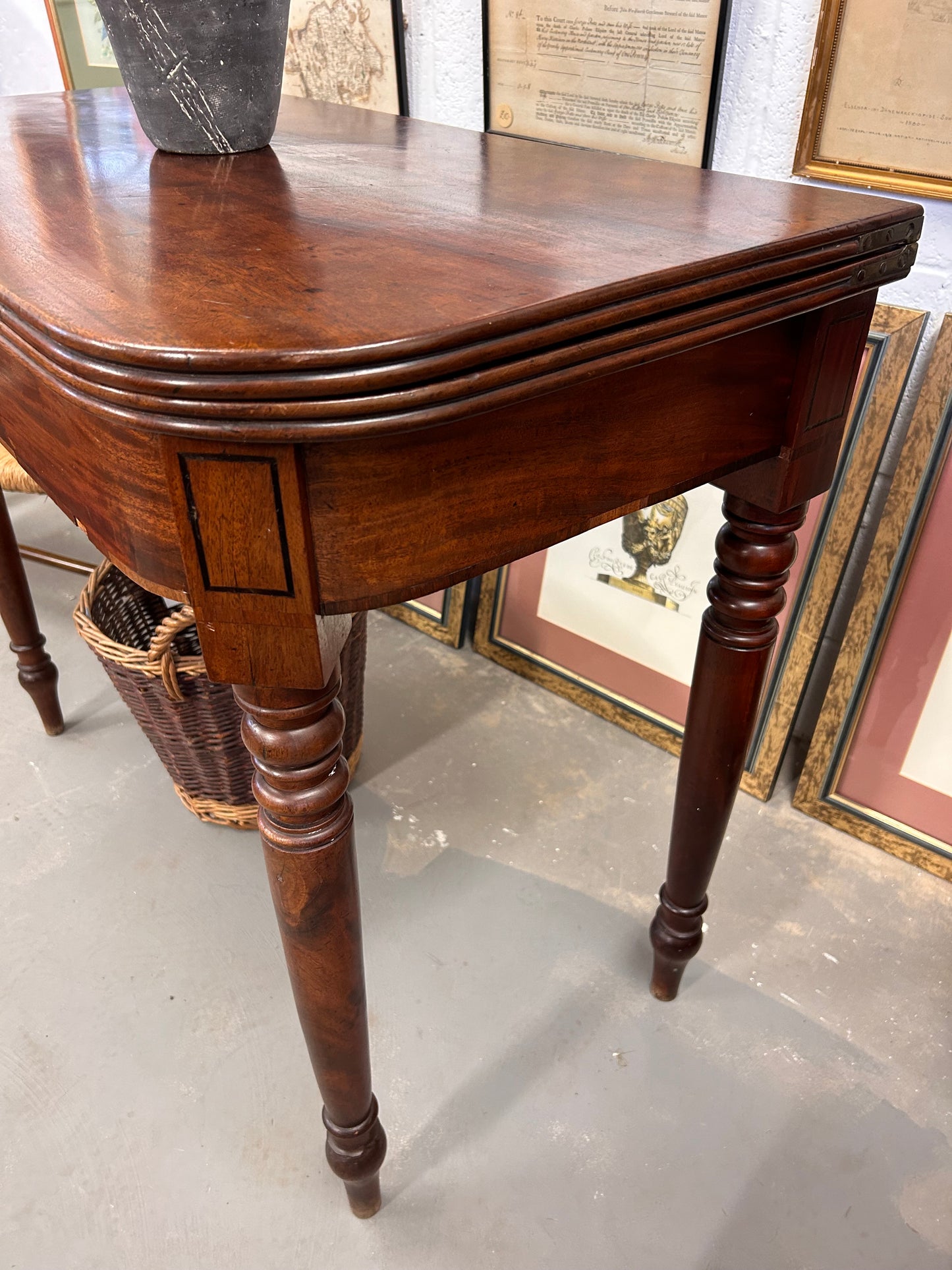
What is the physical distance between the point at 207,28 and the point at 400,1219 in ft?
3.82

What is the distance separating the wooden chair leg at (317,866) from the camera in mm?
655

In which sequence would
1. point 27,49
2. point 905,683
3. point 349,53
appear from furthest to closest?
point 27,49 → point 349,53 → point 905,683

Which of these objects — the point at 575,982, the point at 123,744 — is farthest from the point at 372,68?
the point at 575,982

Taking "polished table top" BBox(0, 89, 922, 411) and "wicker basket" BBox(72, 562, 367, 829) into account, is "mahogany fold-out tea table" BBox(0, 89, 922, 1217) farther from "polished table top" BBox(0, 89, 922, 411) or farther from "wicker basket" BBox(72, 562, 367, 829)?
"wicker basket" BBox(72, 562, 367, 829)

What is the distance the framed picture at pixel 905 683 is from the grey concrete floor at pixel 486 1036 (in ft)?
0.19

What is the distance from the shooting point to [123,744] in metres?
1.64

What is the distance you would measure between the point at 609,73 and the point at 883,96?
385 mm

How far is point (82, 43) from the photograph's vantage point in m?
2.20

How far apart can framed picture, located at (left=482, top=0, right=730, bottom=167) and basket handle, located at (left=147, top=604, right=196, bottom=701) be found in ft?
2.90

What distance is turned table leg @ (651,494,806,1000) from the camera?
2.97 ft

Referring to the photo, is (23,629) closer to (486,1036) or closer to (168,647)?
(168,647)

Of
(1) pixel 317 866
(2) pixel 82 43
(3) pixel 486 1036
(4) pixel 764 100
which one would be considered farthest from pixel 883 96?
(2) pixel 82 43

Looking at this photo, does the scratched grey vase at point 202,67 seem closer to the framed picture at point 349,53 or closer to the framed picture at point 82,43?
the framed picture at point 349,53

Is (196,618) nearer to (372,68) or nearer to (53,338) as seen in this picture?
(53,338)
